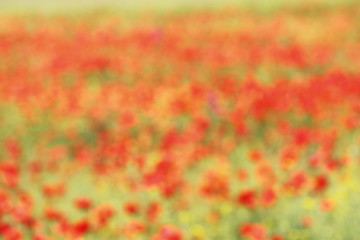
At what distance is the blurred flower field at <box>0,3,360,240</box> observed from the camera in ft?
13.1

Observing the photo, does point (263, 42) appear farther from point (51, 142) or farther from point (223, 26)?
point (51, 142)

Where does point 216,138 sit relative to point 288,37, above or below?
below

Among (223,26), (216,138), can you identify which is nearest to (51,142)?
(216,138)

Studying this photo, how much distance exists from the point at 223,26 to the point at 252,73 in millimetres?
→ 3621

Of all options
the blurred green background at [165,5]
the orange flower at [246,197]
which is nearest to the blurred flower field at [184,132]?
the orange flower at [246,197]

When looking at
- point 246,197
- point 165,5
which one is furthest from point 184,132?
point 165,5

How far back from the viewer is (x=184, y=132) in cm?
593

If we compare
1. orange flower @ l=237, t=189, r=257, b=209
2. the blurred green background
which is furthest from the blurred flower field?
the blurred green background

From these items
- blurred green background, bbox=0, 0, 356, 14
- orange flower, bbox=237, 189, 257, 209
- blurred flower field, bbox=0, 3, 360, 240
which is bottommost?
orange flower, bbox=237, 189, 257, 209

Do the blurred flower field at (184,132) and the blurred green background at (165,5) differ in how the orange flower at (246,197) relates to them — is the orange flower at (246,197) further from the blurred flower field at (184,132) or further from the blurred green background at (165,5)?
the blurred green background at (165,5)

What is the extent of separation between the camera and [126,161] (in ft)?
16.4

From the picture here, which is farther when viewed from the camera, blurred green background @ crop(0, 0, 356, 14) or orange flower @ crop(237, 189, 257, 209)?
blurred green background @ crop(0, 0, 356, 14)

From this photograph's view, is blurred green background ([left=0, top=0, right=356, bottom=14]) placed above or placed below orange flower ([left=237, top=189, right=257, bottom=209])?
above

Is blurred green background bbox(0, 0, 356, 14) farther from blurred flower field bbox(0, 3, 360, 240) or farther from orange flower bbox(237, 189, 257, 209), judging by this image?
orange flower bbox(237, 189, 257, 209)
